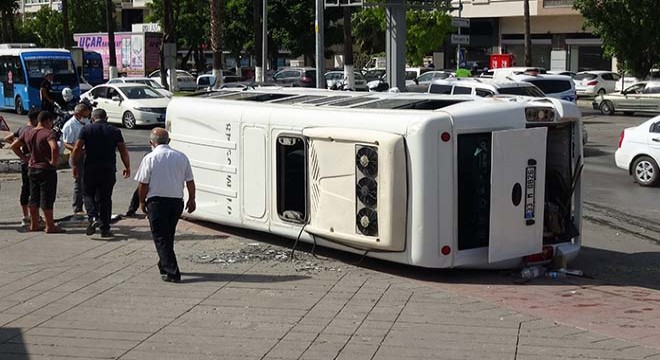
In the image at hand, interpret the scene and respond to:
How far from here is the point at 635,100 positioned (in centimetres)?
3553

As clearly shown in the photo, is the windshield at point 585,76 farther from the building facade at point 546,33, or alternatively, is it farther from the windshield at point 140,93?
the windshield at point 140,93

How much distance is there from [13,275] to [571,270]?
6.03m

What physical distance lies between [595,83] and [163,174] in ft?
142

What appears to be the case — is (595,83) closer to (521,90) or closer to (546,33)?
(546,33)

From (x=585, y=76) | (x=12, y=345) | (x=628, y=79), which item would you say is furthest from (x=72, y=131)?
(x=585, y=76)

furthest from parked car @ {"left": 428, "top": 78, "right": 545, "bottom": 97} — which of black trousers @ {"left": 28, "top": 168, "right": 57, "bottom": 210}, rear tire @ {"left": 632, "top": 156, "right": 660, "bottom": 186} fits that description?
black trousers @ {"left": 28, "top": 168, "right": 57, "bottom": 210}

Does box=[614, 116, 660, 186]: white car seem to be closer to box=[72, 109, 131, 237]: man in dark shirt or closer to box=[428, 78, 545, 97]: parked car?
box=[428, 78, 545, 97]: parked car

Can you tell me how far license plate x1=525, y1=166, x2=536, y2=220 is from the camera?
8.98 metres

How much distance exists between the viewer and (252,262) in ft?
32.0

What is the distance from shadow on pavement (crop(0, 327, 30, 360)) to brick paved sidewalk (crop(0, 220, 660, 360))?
0.05 ft

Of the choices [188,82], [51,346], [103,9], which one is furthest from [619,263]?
[103,9]

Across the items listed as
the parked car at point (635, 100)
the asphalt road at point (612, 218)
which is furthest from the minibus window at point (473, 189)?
the parked car at point (635, 100)

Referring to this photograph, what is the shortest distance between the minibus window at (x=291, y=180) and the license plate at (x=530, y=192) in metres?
2.47

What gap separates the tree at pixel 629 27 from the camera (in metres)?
41.7
